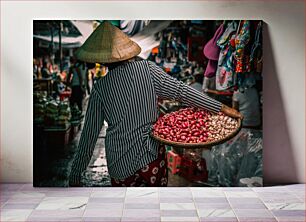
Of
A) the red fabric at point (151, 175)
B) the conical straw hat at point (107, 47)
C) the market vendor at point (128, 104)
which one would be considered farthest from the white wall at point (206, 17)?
the red fabric at point (151, 175)

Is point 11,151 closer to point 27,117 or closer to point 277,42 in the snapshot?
point 27,117

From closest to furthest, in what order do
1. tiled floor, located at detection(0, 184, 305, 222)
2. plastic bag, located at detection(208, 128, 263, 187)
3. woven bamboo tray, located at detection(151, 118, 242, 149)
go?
tiled floor, located at detection(0, 184, 305, 222)
woven bamboo tray, located at detection(151, 118, 242, 149)
plastic bag, located at detection(208, 128, 263, 187)

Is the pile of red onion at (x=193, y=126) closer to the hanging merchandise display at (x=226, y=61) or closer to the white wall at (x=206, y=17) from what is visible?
the hanging merchandise display at (x=226, y=61)

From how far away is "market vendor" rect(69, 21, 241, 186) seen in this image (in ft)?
17.4

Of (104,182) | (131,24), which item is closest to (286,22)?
(131,24)

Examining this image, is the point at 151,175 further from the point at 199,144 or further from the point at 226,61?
the point at 226,61

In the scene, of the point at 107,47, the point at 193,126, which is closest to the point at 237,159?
the point at 193,126

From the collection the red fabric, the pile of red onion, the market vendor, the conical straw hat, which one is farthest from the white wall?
the red fabric

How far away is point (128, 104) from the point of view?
5.28 m

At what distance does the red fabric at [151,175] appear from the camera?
17.5 feet

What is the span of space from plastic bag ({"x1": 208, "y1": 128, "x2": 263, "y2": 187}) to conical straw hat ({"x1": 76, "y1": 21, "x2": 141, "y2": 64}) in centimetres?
119

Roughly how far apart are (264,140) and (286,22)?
3.68 ft

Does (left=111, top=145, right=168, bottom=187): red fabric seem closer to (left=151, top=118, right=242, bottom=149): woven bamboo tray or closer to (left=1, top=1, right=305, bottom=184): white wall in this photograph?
(left=151, top=118, right=242, bottom=149): woven bamboo tray

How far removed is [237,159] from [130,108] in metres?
1.10
